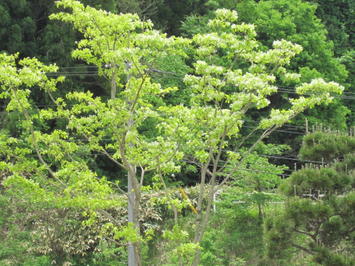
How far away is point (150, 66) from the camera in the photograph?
36.6ft

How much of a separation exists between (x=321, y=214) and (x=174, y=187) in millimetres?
6544

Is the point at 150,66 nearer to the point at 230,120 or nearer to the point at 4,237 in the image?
the point at 230,120

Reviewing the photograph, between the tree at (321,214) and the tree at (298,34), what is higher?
the tree at (298,34)

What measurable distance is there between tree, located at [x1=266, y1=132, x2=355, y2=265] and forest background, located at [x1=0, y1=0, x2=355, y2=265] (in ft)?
0.08

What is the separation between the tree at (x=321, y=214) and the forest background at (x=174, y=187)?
2cm

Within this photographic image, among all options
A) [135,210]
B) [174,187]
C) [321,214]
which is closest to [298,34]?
[174,187]

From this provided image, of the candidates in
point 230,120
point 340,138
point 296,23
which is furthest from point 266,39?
point 230,120

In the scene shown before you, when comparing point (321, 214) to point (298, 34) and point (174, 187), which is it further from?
point (298, 34)

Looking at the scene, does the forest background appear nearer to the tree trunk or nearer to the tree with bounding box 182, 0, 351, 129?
the tree with bounding box 182, 0, 351, 129

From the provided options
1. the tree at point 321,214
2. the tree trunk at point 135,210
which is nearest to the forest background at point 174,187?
the tree at point 321,214

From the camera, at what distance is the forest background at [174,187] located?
12.2 meters

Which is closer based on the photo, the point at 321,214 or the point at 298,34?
the point at 321,214

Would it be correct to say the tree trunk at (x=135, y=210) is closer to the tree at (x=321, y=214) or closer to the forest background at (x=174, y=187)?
the forest background at (x=174, y=187)

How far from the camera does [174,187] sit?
20.9 meters
